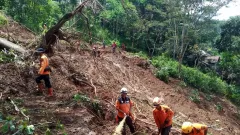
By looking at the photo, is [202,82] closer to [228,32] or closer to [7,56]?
[228,32]

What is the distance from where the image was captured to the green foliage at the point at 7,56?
25.2ft

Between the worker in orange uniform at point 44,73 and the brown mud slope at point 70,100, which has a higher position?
the worker in orange uniform at point 44,73

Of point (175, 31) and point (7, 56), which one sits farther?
point (175, 31)

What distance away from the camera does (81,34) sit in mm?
8453

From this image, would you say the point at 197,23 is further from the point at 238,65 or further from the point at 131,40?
the point at 131,40

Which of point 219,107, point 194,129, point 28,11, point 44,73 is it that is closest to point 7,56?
point 44,73

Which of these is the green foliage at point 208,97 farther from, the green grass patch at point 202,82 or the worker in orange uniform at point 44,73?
the worker in orange uniform at point 44,73

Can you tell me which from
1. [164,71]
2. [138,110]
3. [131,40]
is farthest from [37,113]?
[131,40]

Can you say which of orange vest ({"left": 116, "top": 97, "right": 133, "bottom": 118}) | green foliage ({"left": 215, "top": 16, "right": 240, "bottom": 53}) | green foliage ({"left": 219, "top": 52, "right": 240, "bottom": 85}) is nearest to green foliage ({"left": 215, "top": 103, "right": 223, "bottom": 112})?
green foliage ({"left": 219, "top": 52, "right": 240, "bottom": 85})

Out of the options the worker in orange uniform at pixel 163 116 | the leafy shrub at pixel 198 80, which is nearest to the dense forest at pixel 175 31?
the leafy shrub at pixel 198 80

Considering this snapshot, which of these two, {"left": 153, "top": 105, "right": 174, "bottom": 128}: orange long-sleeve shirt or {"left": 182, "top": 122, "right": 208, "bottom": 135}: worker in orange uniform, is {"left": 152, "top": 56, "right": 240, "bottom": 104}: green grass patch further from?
{"left": 182, "top": 122, "right": 208, "bottom": 135}: worker in orange uniform

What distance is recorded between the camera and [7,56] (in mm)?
7945

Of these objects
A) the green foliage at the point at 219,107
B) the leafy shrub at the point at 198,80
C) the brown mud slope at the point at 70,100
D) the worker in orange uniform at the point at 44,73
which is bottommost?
the green foliage at the point at 219,107

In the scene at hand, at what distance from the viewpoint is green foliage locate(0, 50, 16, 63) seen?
7.69m
